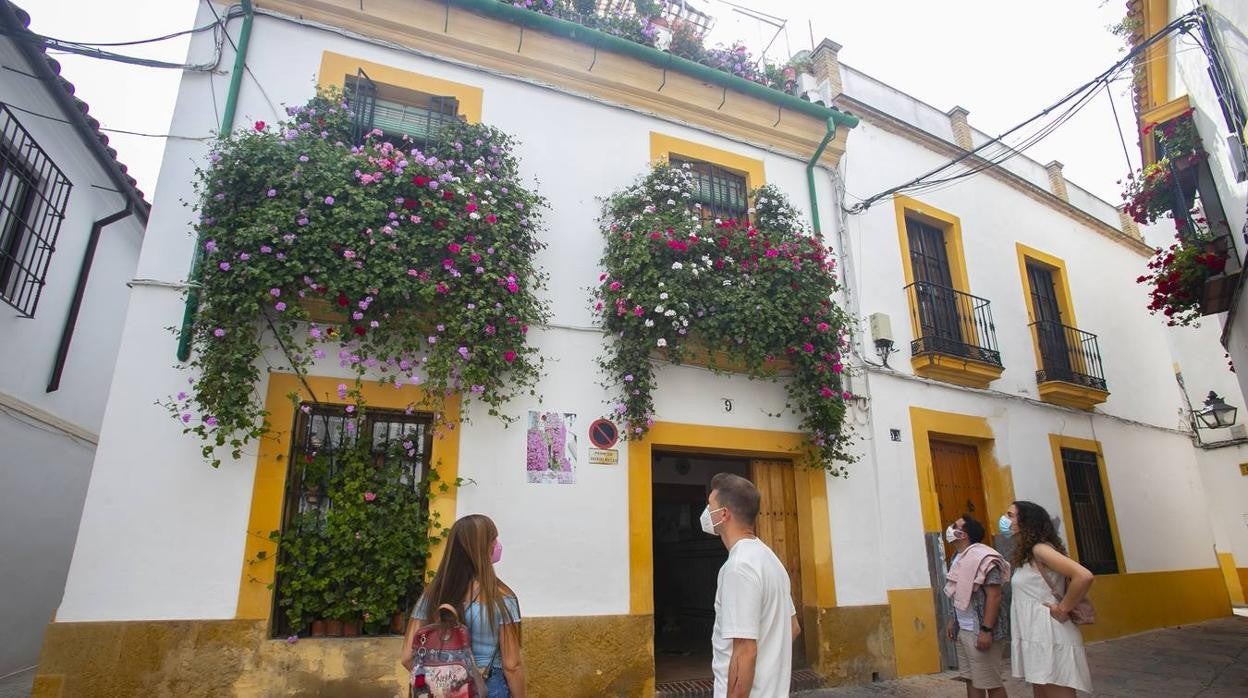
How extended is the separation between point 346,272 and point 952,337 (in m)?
7.05

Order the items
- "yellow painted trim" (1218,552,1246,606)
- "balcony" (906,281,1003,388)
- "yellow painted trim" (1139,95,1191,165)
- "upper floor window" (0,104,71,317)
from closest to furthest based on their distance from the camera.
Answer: "upper floor window" (0,104,71,317)
"yellow painted trim" (1139,95,1191,165)
"balcony" (906,281,1003,388)
"yellow painted trim" (1218,552,1246,606)

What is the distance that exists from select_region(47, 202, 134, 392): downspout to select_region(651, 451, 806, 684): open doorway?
5967mm

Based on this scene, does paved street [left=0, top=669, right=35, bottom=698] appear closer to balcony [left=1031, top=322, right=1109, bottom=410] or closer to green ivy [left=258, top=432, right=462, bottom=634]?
green ivy [left=258, top=432, right=462, bottom=634]

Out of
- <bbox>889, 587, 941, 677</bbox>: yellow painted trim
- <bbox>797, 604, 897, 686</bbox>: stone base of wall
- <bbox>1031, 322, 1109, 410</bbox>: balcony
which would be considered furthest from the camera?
<bbox>1031, 322, 1109, 410</bbox>: balcony

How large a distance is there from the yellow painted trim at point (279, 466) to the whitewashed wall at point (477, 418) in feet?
0.24

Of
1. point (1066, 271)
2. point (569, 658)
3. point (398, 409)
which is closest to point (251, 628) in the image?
point (398, 409)

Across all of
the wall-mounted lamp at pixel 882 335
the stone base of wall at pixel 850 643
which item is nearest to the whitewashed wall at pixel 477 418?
the wall-mounted lamp at pixel 882 335

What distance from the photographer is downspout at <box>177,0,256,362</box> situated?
15.4 ft

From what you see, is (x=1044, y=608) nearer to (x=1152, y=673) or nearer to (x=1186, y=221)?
(x=1152, y=673)

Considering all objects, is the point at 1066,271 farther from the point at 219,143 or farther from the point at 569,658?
the point at 219,143

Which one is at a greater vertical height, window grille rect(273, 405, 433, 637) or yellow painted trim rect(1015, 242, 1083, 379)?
yellow painted trim rect(1015, 242, 1083, 379)

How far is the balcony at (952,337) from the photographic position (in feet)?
25.7

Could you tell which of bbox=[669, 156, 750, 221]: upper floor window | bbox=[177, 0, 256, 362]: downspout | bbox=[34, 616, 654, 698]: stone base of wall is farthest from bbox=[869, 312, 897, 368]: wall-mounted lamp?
bbox=[177, 0, 256, 362]: downspout

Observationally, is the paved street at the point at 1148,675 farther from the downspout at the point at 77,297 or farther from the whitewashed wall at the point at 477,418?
the downspout at the point at 77,297
